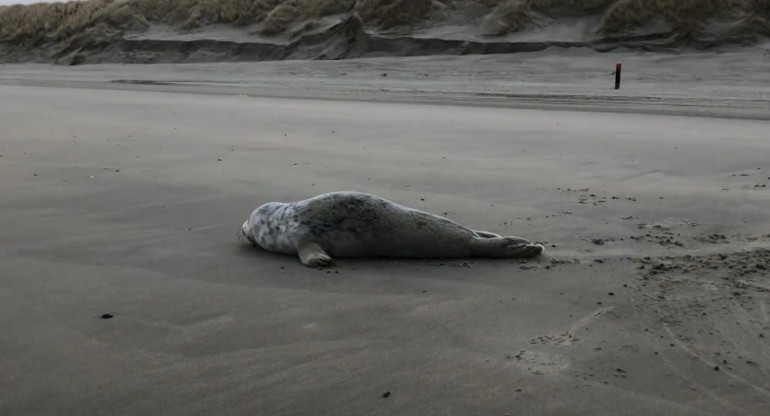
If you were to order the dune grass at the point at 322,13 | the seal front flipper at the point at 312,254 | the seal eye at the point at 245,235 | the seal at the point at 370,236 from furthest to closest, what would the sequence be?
the dune grass at the point at 322,13
the seal eye at the point at 245,235
the seal at the point at 370,236
the seal front flipper at the point at 312,254

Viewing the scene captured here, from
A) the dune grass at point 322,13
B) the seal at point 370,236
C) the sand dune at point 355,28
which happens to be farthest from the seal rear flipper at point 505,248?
the dune grass at point 322,13

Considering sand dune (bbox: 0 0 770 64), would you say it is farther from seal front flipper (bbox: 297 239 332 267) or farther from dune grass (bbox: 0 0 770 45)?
seal front flipper (bbox: 297 239 332 267)

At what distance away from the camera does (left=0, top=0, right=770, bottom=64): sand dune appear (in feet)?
70.3

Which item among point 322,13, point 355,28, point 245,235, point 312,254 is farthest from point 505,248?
point 322,13

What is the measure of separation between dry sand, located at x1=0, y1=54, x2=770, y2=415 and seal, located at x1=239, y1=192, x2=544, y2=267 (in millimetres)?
87

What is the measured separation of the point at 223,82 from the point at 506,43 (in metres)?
7.58

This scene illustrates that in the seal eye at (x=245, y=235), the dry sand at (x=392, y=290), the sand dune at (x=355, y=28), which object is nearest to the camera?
the dry sand at (x=392, y=290)

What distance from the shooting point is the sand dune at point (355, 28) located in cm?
2142

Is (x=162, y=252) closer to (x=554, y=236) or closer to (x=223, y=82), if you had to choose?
(x=554, y=236)

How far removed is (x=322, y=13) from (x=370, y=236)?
82.3ft

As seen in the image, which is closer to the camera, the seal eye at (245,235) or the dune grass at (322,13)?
the seal eye at (245,235)

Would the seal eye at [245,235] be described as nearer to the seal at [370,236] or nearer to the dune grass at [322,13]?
the seal at [370,236]

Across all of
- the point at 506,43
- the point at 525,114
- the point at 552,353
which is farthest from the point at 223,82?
the point at 552,353

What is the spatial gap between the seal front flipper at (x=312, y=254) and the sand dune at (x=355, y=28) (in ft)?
61.9
